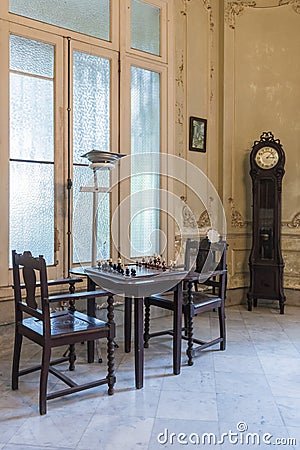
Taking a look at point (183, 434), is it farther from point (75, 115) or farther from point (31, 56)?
point (31, 56)

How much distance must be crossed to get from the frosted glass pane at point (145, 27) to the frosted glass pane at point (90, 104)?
20.4 inches

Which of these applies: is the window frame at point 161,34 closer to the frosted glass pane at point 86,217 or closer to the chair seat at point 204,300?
the frosted glass pane at point 86,217

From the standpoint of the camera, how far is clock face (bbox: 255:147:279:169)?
16.7 feet

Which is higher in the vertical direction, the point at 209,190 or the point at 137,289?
the point at 209,190

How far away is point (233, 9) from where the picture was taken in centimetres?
534

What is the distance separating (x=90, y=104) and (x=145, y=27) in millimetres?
1158

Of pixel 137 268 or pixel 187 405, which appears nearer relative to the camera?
pixel 187 405

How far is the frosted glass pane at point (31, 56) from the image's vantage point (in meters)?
3.68

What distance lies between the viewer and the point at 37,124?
3.85m

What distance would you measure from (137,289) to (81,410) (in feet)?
2.81

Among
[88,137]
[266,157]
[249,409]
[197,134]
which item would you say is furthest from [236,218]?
[249,409]

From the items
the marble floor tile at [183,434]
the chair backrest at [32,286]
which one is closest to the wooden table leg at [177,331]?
the marble floor tile at [183,434]

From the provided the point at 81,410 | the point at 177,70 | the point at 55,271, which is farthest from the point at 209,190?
the point at 81,410

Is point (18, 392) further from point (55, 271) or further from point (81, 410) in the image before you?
point (55, 271)
